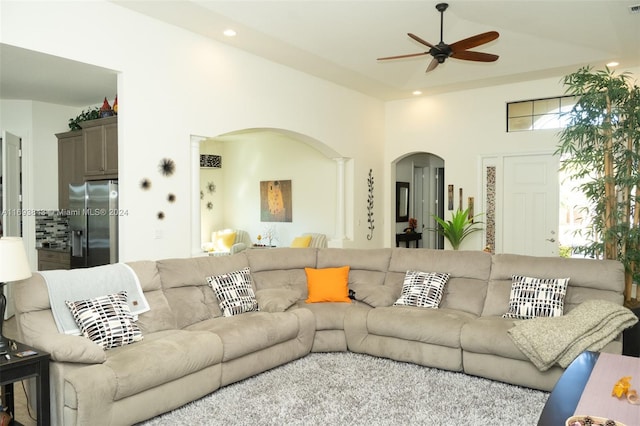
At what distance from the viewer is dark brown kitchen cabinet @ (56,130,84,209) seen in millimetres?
6020

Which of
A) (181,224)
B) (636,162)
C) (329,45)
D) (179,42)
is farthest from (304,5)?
(636,162)

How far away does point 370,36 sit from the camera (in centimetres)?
558

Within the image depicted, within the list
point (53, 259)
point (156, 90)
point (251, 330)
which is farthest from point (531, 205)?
point (53, 259)

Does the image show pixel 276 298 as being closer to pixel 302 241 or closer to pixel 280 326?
pixel 280 326

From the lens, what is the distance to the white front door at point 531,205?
6.78 meters

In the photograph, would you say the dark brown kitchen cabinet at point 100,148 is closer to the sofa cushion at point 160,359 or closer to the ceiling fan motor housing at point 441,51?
the sofa cushion at point 160,359

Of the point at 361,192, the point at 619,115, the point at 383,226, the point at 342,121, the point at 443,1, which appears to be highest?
the point at 443,1

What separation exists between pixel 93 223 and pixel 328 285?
269 centimetres

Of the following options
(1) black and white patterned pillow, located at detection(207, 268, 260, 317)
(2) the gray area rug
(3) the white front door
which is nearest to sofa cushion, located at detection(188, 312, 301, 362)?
(1) black and white patterned pillow, located at detection(207, 268, 260, 317)

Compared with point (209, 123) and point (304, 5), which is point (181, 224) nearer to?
point (209, 123)

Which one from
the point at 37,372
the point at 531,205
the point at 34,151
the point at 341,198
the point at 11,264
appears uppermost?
the point at 34,151

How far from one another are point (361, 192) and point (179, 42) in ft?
12.5

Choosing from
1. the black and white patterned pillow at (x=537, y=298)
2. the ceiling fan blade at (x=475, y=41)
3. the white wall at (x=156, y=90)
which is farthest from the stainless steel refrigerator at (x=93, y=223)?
the black and white patterned pillow at (x=537, y=298)

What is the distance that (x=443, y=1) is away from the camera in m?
4.92
